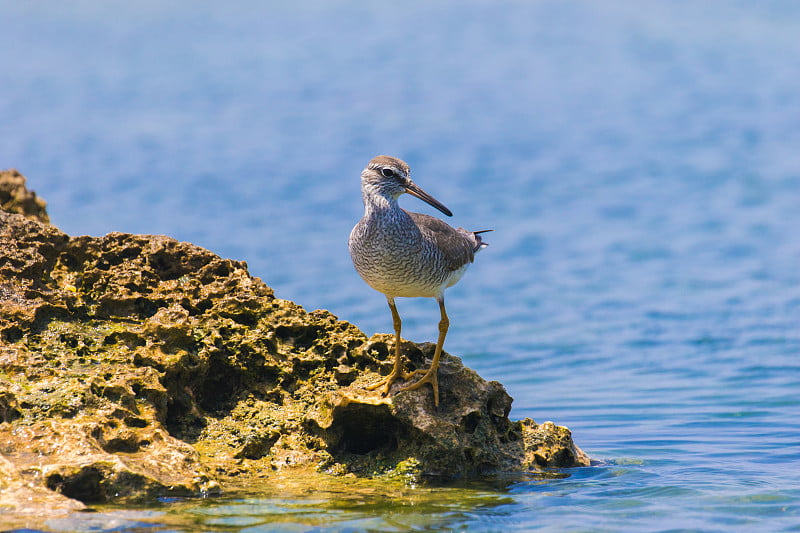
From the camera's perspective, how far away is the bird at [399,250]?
25.8ft

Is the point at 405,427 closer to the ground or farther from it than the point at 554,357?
closer to the ground

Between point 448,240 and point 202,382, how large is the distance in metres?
2.44

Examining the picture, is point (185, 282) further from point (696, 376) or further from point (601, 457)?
point (696, 376)

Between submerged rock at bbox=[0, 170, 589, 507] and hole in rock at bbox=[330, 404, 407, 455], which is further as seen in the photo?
hole in rock at bbox=[330, 404, 407, 455]

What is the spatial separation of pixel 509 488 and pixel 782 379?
844 centimetres

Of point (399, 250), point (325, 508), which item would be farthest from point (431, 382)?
point (325, 508)

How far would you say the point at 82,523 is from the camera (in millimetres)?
6141

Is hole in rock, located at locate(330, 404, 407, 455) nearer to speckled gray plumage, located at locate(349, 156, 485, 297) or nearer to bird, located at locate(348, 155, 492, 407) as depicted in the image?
bird, located at locate(348, 155, 492, 407)

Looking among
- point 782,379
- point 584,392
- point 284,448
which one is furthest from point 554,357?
point 284,448

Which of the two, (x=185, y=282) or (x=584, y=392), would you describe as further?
(x=584, y=392)

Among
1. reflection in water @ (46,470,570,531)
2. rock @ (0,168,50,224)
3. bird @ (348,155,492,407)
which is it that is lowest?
reflection in water @ (46,470,570,531)

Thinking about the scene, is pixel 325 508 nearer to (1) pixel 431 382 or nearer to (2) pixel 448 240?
(1) pixel 431 382

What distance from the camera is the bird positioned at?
7.87 meters

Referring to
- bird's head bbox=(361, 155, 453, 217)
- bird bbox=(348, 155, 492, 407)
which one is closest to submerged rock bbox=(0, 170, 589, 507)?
bird bbox=(348, 155, 492, 407)
